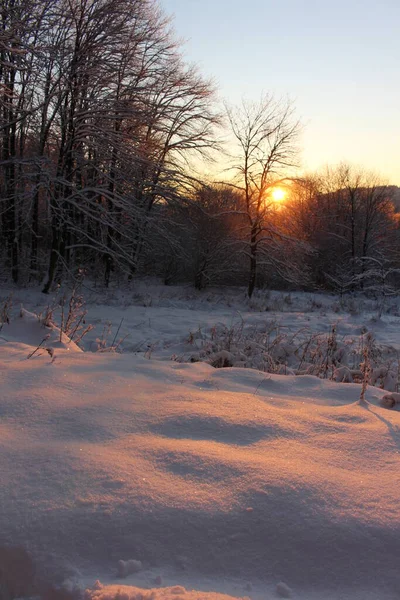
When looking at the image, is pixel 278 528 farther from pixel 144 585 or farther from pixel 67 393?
pixel 67 393

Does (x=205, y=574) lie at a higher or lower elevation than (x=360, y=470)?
lower

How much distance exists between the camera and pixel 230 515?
1.33 m

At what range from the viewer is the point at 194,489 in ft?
4.73

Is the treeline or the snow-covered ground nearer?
the snow-covered ground

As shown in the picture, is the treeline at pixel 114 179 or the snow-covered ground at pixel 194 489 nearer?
the snow-covered ground at pixel 194 489

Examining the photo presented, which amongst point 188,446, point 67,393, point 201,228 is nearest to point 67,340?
point 67,393

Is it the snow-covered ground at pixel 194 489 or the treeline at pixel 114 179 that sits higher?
the treeline at pixel 114 179

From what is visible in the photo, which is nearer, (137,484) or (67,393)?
(137,484)

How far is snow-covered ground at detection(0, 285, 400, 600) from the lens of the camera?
1.15 metres

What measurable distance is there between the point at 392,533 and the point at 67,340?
3.12 meters

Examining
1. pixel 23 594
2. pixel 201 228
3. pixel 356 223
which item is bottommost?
pixel 23 594

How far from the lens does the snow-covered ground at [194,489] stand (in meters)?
1.15

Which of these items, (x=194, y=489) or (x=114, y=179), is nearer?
(x=194, y=489)

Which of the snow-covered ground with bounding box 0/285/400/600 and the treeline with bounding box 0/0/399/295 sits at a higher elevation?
the treeline with bounding box 0/0/399/295
